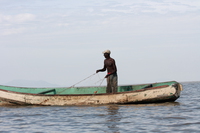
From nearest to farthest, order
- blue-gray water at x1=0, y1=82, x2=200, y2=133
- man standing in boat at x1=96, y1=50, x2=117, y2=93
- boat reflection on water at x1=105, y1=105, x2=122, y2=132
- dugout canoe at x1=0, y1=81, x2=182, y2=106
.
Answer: blue-gray water at x1=0, y1=82, x2=200, y2=133, boat reflection on water at x1=105, y1=105, x2=122, y2=132, dugout canoe at x1=0, y1=81, x2=182, y2=106, man standing in boat at x1=96, y1=50, x2=117, y2=93

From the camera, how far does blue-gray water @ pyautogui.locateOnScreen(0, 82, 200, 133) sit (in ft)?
29.2

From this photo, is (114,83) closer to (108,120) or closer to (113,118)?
(113,118)

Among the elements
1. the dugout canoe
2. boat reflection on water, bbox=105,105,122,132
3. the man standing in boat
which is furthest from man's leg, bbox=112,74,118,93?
boat reflection on water, bbox=105,105,122,132

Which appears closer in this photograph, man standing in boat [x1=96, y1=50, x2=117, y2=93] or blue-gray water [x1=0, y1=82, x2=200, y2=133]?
blue-gray water [x1=0, y1=82, x2=200, y2=133]

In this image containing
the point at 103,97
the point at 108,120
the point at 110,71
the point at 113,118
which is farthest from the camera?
the point at 110,71

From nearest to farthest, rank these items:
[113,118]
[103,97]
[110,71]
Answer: [113,118]
[103,97]
[110,71]

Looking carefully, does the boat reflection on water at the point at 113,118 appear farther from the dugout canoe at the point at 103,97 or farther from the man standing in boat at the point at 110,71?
the man standing in boat at the point at 110,71

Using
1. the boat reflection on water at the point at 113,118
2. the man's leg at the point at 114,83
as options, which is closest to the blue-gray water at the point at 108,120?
the boat reflection on water at the point at 113,118

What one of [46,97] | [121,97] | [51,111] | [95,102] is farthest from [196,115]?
[46,97]

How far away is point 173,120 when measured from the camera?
10.0 metres

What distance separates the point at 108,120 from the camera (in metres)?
10.2

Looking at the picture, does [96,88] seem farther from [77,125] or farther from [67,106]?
[77,125]

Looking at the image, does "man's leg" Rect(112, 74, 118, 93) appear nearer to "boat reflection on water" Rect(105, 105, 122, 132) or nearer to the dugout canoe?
the dugout canoe

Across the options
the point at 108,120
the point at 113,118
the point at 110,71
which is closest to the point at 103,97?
the point at 110,71
